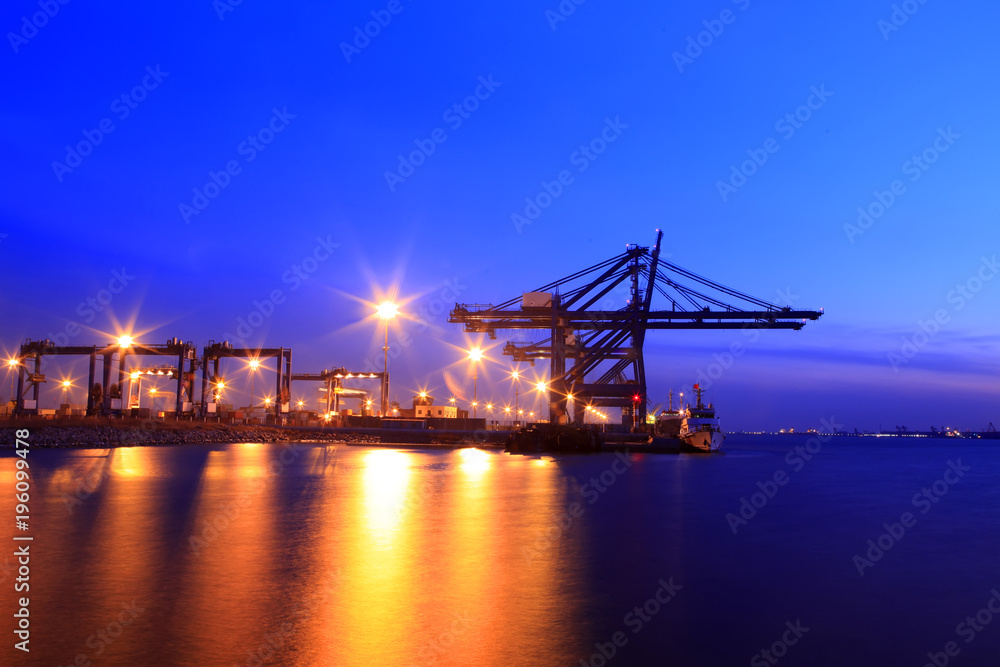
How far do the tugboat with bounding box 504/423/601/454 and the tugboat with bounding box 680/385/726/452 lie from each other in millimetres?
11419

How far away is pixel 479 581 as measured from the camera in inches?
376

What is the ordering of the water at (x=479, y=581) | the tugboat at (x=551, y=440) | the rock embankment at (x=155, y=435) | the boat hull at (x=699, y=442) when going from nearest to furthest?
the water at (x=479, y=581)
the rock embankment at (x=155, y=435)
the tugboat at (x=551, y=440)
the boat hull at (x=699, y=442)

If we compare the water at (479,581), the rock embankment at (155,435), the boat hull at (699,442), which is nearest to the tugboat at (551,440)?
the boat hull at (699,442)

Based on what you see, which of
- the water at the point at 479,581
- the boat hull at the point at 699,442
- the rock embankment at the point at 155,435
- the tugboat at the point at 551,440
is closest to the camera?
the water at the point at 479,581

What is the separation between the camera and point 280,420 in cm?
8606

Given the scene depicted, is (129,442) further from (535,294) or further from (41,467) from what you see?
(535,294)

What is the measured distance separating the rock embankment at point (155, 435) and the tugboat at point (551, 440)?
68.5ft

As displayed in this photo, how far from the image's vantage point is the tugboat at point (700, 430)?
61.7 meters

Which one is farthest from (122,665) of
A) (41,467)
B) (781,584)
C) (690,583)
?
(41,467)

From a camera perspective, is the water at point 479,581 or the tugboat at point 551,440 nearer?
the water at point 479,581

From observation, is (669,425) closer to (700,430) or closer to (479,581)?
(700,430)

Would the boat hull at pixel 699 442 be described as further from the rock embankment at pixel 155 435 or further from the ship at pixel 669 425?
the rock embankment at pixel 155 435

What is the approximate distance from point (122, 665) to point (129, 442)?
166 ft

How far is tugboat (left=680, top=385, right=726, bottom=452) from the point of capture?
61688mm
